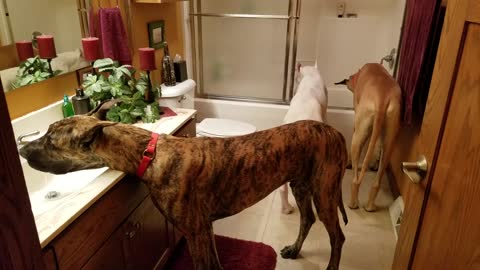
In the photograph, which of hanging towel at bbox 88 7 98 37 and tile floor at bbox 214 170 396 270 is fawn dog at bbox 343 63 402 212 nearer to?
tile floor at bbox 214 170 396 270

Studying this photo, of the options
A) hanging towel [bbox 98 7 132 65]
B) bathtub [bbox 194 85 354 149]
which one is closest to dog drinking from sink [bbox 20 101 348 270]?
hanging towel [bbox 98 7 132 65]

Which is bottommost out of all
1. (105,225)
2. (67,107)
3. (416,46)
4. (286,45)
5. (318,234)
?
(318,234)

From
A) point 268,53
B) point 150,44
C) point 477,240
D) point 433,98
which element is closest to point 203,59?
point 268,53

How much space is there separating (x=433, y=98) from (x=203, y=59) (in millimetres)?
2761

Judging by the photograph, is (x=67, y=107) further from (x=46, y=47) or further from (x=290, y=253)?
(x=290, y=253)

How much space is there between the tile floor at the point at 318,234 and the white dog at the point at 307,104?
0.15 m

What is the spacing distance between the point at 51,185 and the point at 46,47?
2.10ft

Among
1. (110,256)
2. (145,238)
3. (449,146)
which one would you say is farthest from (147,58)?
(449,146)

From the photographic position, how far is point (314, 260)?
2094 mm

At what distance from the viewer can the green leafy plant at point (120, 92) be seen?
1.66m

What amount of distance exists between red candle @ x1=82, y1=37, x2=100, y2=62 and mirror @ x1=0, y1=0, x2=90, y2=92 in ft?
0.16

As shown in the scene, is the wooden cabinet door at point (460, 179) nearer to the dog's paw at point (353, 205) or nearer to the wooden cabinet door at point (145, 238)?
the wooden cabinet door at point (145, 238)

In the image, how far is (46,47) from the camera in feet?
5.37

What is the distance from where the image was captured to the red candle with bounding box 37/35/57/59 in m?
1.61
